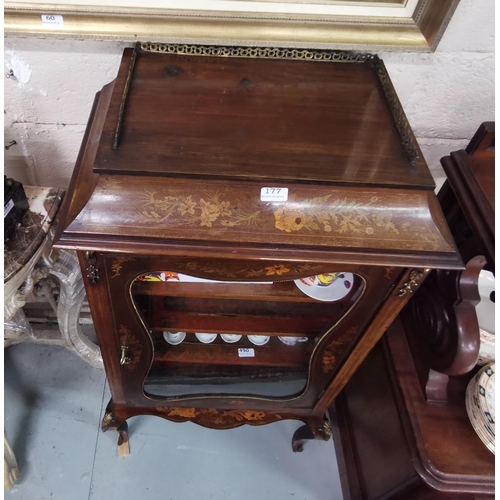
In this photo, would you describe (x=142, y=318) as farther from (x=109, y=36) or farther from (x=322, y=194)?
(x=109, y=36)

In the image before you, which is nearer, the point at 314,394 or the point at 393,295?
the point at 393,295

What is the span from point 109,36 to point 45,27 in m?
0.11

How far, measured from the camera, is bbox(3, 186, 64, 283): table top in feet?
2.61

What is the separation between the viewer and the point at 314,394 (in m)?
0.96

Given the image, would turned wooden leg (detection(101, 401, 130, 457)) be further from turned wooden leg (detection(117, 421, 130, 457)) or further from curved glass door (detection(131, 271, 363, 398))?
curved glass door (detection(131, 271, 363, 398))

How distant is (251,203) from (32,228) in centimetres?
51

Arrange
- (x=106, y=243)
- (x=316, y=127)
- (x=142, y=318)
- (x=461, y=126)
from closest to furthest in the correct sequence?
(x=106, y=243) < (x=316, y=127) < (x=142, y=318) < (x=461, y=126)

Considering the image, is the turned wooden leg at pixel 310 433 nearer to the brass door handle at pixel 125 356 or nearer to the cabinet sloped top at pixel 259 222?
the brass door handle at pixel 125 356

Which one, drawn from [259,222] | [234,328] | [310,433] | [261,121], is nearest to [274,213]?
[259,222]

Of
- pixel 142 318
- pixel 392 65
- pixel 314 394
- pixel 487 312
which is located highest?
pixel 392 65

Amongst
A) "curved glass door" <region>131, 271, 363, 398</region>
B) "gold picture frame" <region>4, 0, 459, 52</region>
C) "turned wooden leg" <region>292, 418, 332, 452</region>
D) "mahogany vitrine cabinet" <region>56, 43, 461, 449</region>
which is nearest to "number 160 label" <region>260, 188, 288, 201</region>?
"mahogany vitrine cabinet" <region>56, 43, 461, 449</region>

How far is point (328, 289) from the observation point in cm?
77

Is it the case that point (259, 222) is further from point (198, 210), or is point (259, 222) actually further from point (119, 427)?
point (119, 427)

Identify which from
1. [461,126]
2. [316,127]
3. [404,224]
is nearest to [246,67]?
[316,127]
